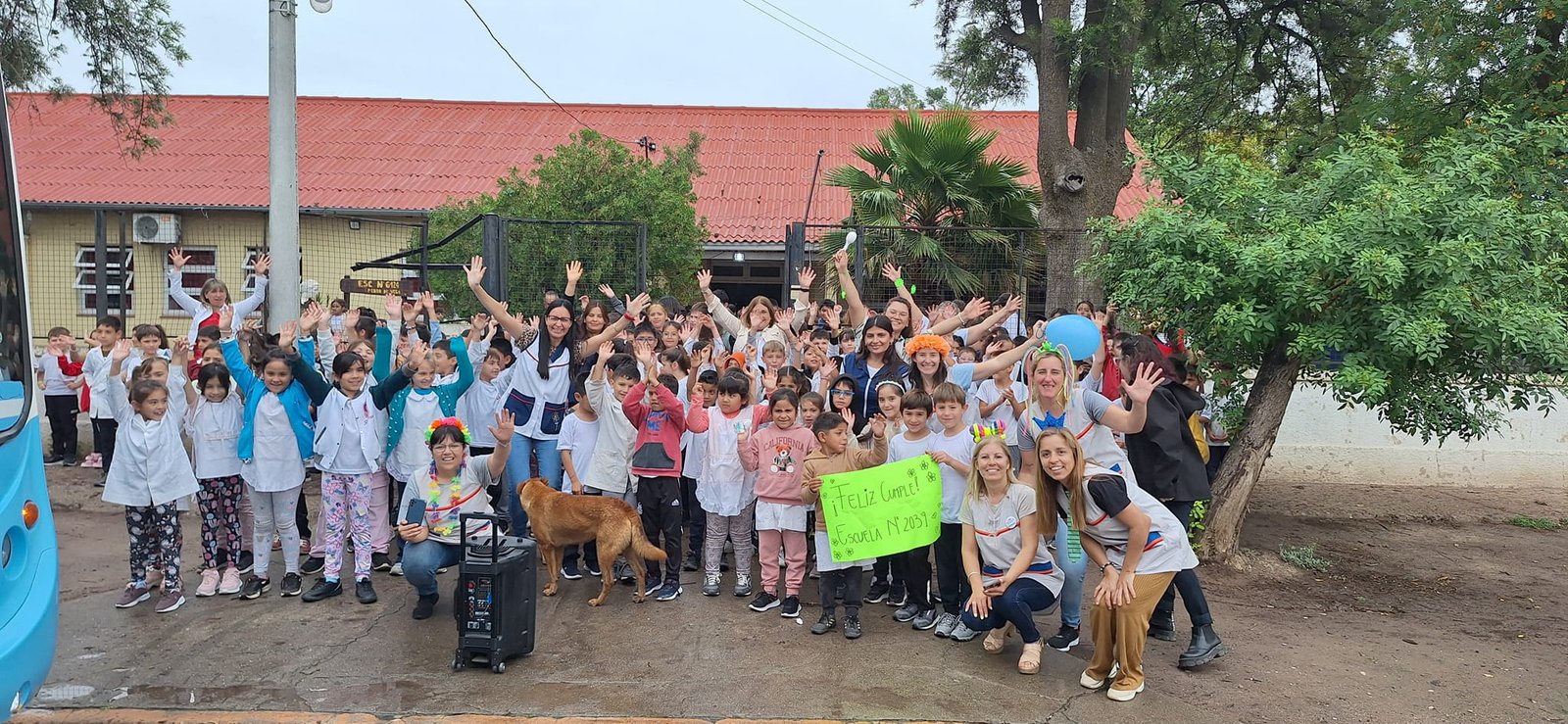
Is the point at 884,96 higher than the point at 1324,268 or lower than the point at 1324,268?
higher

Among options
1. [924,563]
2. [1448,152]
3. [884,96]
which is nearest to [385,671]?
[924,563]

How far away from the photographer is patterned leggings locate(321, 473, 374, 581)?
6336mm

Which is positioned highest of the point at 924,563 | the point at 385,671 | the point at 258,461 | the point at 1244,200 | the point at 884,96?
the point at 884,96

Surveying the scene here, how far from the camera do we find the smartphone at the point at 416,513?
573cm

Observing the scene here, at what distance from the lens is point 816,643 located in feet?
18.4

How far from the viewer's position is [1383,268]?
589 centimetres

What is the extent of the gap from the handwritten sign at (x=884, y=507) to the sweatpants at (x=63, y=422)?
8.87 metres

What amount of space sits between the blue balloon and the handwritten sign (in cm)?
92

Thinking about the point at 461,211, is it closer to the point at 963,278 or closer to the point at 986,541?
the point at 963,278

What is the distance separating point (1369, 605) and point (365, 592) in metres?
6.05

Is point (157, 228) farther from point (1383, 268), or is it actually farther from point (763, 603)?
point (1383, 268)

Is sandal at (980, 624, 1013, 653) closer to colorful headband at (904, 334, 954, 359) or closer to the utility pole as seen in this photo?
colorful headband at (904, 334, 954, 359)

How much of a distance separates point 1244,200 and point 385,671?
5.71 metres

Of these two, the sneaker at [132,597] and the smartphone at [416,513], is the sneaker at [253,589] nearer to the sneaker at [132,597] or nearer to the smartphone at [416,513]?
the sneaker at [132,597]
